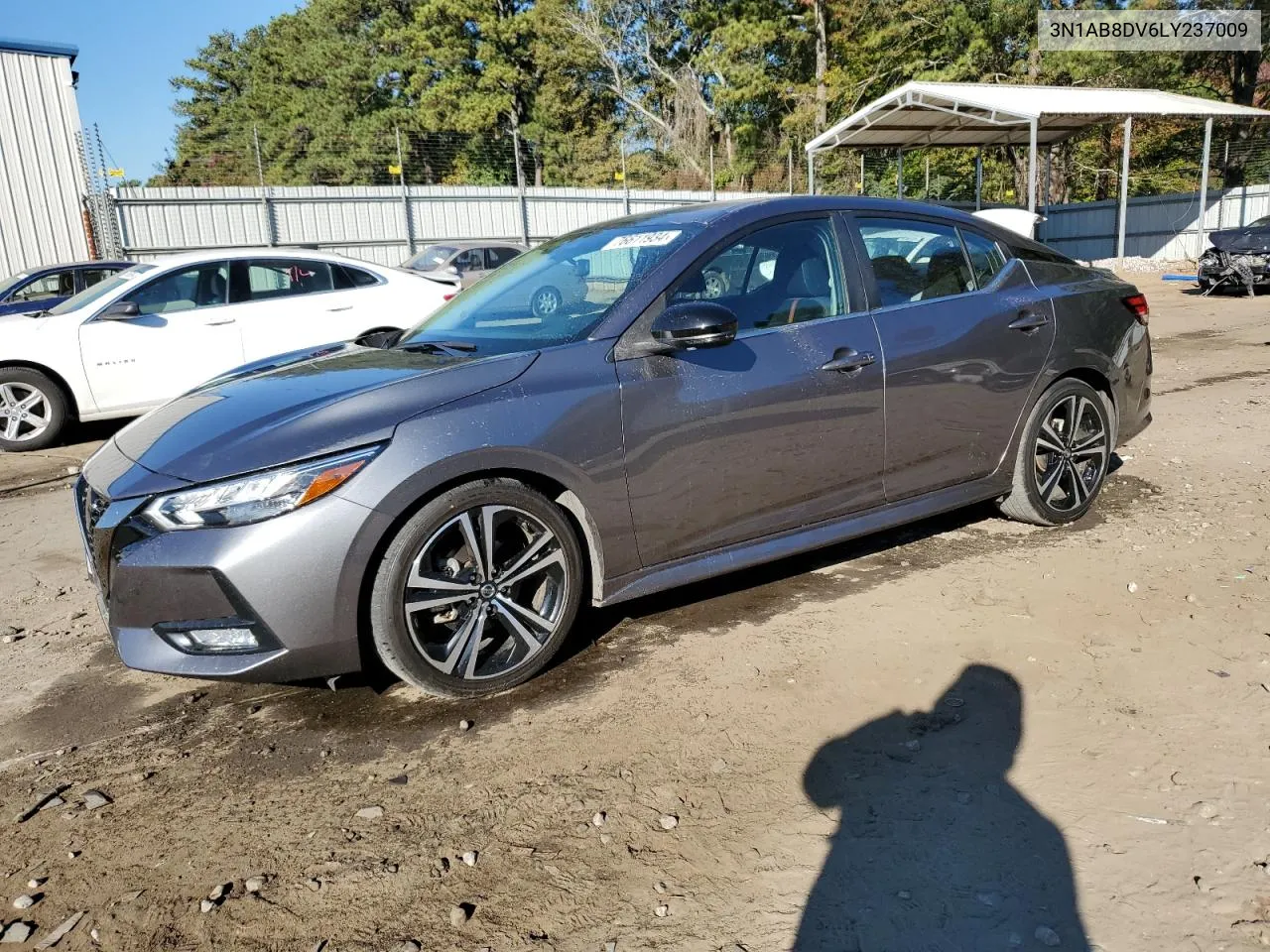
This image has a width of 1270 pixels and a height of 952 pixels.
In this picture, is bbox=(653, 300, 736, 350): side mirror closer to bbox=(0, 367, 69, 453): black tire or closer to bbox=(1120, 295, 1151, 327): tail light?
bbox=(1120, 295, 1151, 327): tail light

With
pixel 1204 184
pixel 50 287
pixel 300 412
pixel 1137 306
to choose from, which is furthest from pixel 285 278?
pixel 1204 184

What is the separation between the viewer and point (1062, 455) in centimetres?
472

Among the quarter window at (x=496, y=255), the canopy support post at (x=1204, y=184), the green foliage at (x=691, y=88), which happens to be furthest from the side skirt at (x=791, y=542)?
the green foliage at (x=691, y=88)

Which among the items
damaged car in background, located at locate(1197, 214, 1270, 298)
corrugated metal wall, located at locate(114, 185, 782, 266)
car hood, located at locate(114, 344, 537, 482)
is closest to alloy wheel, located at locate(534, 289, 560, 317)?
car hood, located at locate(114, 344, 537, 482)

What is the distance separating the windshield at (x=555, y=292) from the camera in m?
3.57

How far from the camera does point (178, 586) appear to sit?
287cm

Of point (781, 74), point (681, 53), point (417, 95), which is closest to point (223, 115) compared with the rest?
point (417, 95)

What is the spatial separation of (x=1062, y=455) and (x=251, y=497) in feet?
12.2

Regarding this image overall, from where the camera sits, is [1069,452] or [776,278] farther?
[1069,452]

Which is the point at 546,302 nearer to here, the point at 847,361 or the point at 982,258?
the point at 847,361

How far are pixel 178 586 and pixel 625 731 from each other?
4.62ft

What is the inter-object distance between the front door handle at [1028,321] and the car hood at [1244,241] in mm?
14744

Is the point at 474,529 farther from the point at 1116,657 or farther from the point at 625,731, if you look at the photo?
the point at 1116,657

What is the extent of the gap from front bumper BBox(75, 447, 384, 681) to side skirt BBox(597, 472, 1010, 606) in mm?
934
